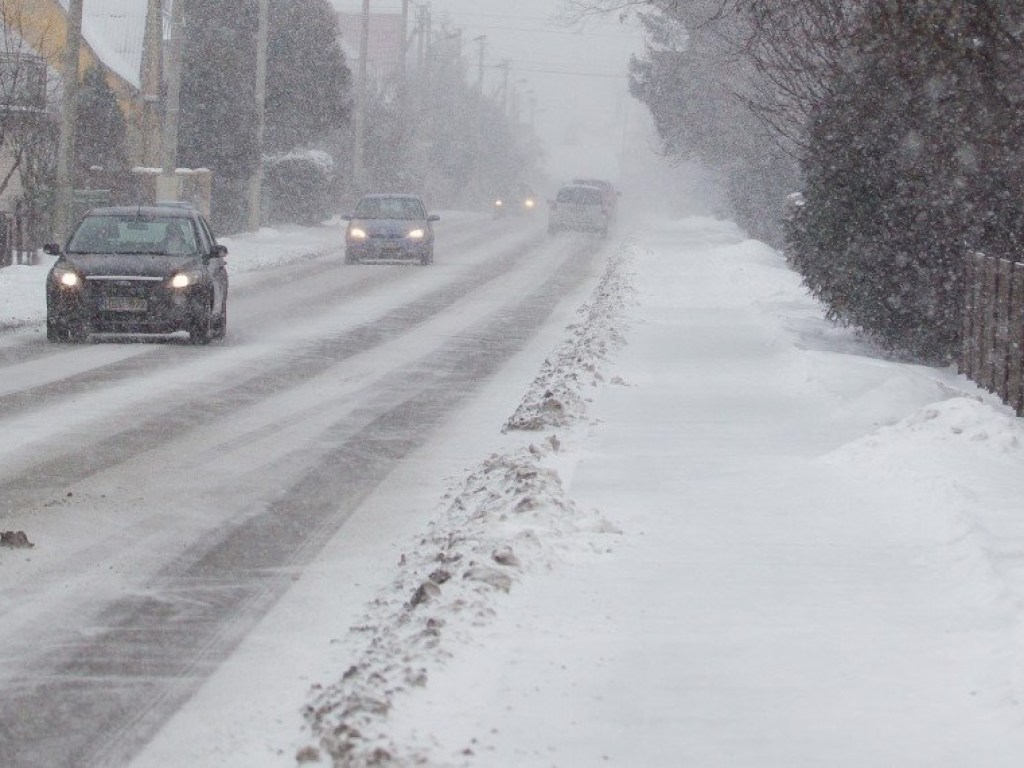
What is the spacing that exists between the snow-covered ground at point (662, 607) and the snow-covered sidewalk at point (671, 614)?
0.05 ft

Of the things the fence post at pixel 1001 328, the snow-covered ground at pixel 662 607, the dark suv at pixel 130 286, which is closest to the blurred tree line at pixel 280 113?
the dark suv at pixel 130 286

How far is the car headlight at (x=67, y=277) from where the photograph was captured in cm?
1997

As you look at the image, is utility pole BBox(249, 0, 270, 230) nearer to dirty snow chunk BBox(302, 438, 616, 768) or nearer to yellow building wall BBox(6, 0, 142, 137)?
yellow building wall BBox(6, 0, 142, 137)

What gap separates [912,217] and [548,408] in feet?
21.0

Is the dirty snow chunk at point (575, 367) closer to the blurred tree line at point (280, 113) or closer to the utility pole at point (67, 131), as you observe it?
the utility pole at point (67, 131)

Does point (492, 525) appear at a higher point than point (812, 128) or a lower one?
lower

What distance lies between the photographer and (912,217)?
1834cm

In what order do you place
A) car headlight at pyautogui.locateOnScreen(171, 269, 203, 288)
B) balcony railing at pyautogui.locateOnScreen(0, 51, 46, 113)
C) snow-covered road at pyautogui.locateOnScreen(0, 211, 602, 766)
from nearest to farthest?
1. snow-covered road at pyautogui.locateOnScreen(0, 211, 602, 766)
2. car headlight at pyautogui.locateOnScreen(171, 269, 203, 288)
3. balcony railing at pyautogui.locateOnScreen(0, 51, 46, 113)

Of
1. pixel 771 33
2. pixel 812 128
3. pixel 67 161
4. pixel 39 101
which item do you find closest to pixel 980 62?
pixel 812 128

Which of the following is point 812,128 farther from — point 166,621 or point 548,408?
point 166,621

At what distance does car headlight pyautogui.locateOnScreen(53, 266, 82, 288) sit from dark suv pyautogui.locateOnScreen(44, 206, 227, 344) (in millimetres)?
11

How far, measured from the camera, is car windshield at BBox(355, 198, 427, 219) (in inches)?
1598

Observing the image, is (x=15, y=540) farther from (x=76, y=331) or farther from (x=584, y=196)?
(x=584, y=196)

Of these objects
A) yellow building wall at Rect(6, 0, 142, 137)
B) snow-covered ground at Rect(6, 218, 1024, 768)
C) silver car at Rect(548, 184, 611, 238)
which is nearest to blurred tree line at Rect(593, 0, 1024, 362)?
snow-covered ground at Rect(6, 218, 1024, 768)
